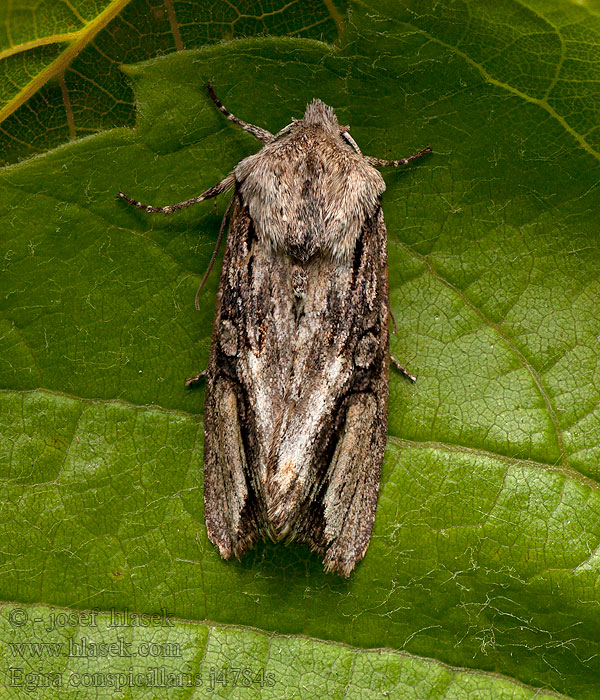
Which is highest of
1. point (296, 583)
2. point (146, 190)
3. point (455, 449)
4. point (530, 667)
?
point (146, 190)

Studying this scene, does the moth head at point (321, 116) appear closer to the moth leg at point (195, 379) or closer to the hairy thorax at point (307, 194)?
the hairy thorax at point (307, 194)

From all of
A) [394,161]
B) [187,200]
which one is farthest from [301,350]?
[394,161]

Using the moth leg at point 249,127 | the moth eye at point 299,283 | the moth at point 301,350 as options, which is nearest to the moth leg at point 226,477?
the moth at point 301,350

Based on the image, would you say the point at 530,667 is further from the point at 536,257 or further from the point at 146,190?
the point at 146,190

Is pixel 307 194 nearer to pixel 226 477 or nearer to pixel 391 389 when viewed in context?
pixel 391 389

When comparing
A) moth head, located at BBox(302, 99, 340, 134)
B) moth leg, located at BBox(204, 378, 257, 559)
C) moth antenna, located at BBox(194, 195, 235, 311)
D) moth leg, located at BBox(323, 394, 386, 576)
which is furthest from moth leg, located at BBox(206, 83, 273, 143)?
moth leg, located at BBox(323, 394, 386, 576)

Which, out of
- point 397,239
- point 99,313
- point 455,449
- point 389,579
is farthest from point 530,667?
point 99,313
